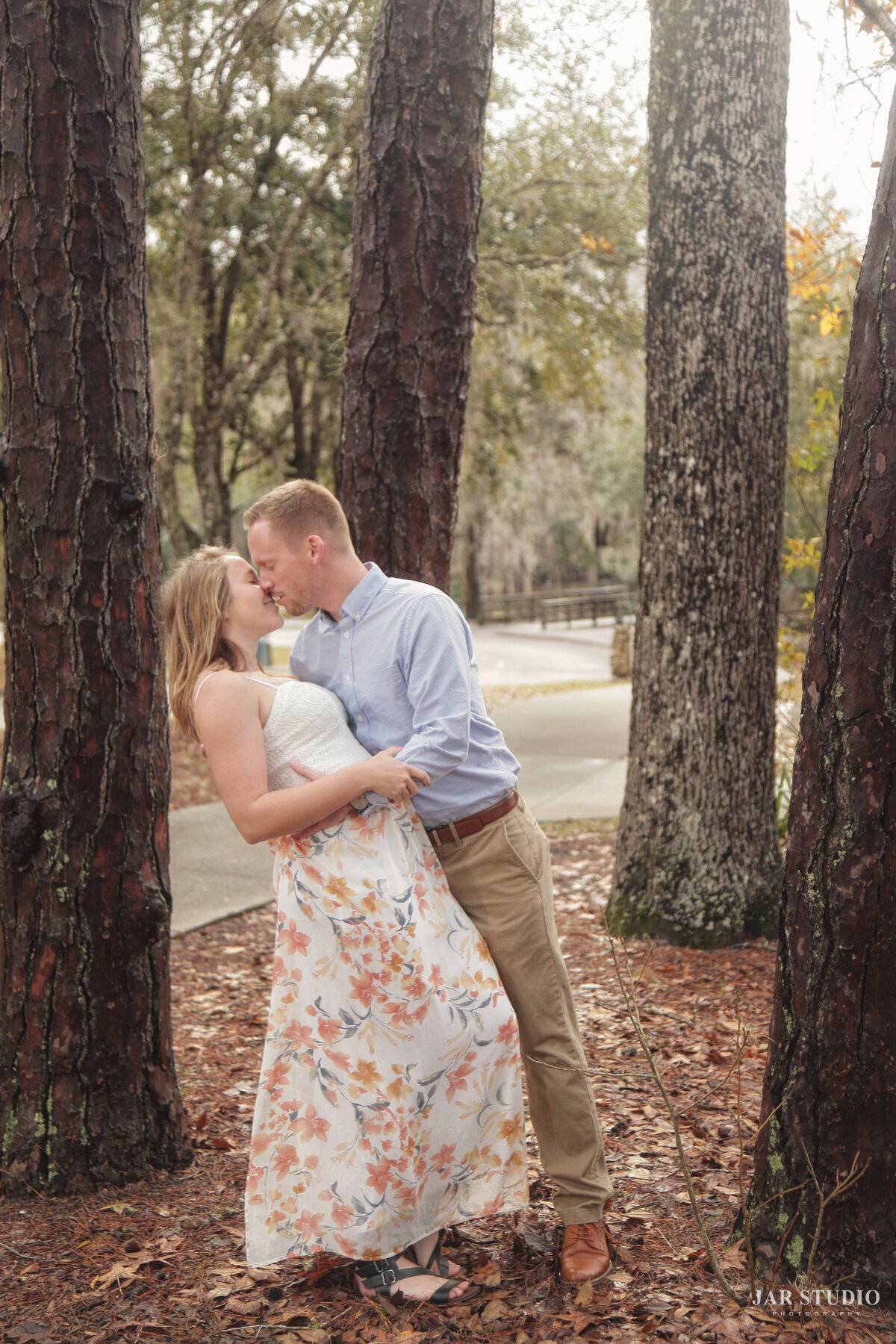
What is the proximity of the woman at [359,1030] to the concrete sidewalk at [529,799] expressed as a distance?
244 centimetres

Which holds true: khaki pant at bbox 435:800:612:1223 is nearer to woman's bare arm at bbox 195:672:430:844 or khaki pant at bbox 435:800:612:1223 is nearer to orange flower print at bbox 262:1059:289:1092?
woman's bare arm at bbox 195:672:430:844

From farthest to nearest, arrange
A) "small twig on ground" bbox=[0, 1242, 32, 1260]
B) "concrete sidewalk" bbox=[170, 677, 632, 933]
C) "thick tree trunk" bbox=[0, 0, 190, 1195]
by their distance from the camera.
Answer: "concrete sidewalk" bbox=[170, 677, 632, 933]
"thick tree trunk" bbox=[0, 0, 190, 1195]
"small twig on ground" bbox=[0, 1242, 32, 1260]

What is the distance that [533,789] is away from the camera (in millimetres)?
10164

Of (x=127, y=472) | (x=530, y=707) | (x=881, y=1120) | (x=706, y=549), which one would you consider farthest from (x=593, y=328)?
(x=881, y=1120)

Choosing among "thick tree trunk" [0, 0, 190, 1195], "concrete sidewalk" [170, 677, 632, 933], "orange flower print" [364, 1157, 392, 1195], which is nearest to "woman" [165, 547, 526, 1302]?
"orange flower print" [364, 1157, 392, 1195]

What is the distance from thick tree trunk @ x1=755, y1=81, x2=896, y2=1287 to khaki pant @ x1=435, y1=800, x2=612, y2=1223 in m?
0.46

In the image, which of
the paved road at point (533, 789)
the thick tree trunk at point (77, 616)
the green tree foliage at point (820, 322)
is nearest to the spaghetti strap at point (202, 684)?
the thick tree trunk at point (77, 616)

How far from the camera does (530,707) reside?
16141 millimetres

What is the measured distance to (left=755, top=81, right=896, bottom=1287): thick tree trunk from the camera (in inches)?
97.7

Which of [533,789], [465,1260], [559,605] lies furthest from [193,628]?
[559,605]

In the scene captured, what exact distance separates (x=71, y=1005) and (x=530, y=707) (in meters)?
13.0

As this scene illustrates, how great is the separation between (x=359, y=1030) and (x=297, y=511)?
1.27 m

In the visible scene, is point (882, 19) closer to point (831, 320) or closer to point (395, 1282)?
point (831, 320)

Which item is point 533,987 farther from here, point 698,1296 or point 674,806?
point 674,806
